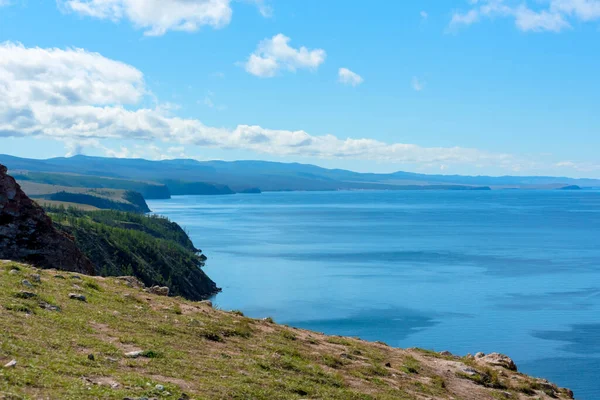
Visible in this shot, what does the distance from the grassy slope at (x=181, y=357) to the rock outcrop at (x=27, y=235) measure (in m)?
5.07


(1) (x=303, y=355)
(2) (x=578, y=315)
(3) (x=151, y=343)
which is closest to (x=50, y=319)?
(3) (x=151, y=343)

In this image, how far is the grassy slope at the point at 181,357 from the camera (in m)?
12.6

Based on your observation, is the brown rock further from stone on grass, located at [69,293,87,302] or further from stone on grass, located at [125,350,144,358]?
stone on grass, located at [69,293,87,302]

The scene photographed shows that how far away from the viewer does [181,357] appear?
15.8 metres

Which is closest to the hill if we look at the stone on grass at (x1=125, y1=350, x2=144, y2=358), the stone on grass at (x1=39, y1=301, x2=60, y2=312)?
the stone on grass at (x1=39, y1=301, x2=60, y2=312)

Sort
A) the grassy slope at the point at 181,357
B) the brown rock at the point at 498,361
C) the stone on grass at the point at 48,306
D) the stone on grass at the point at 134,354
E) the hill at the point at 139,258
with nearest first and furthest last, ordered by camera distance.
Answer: the grassy slope at the point at 181,357 → the stone on grass at the point at 134,354 → the stone on grass at the point at 48,306 → the brown rock at the point at 498,361 → the hill at the point at 139,258

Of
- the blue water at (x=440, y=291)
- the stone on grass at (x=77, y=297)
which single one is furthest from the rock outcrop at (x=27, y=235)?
the blue water at (x=440, y=291)

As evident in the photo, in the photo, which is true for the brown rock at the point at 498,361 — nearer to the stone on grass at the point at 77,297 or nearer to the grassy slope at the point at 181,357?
the grassy slope at the point at 181,357

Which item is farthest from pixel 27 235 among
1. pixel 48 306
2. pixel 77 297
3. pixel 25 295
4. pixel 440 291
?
pixel 440 291

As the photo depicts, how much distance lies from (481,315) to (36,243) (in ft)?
215

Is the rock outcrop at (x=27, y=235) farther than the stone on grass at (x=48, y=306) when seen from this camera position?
Yes

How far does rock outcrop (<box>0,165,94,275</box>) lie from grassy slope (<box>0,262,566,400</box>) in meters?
5.07

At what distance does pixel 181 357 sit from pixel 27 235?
15854 mm

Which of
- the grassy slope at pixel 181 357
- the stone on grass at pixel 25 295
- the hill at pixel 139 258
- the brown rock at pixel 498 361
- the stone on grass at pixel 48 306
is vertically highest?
the stone on grass at pixel 25 295
